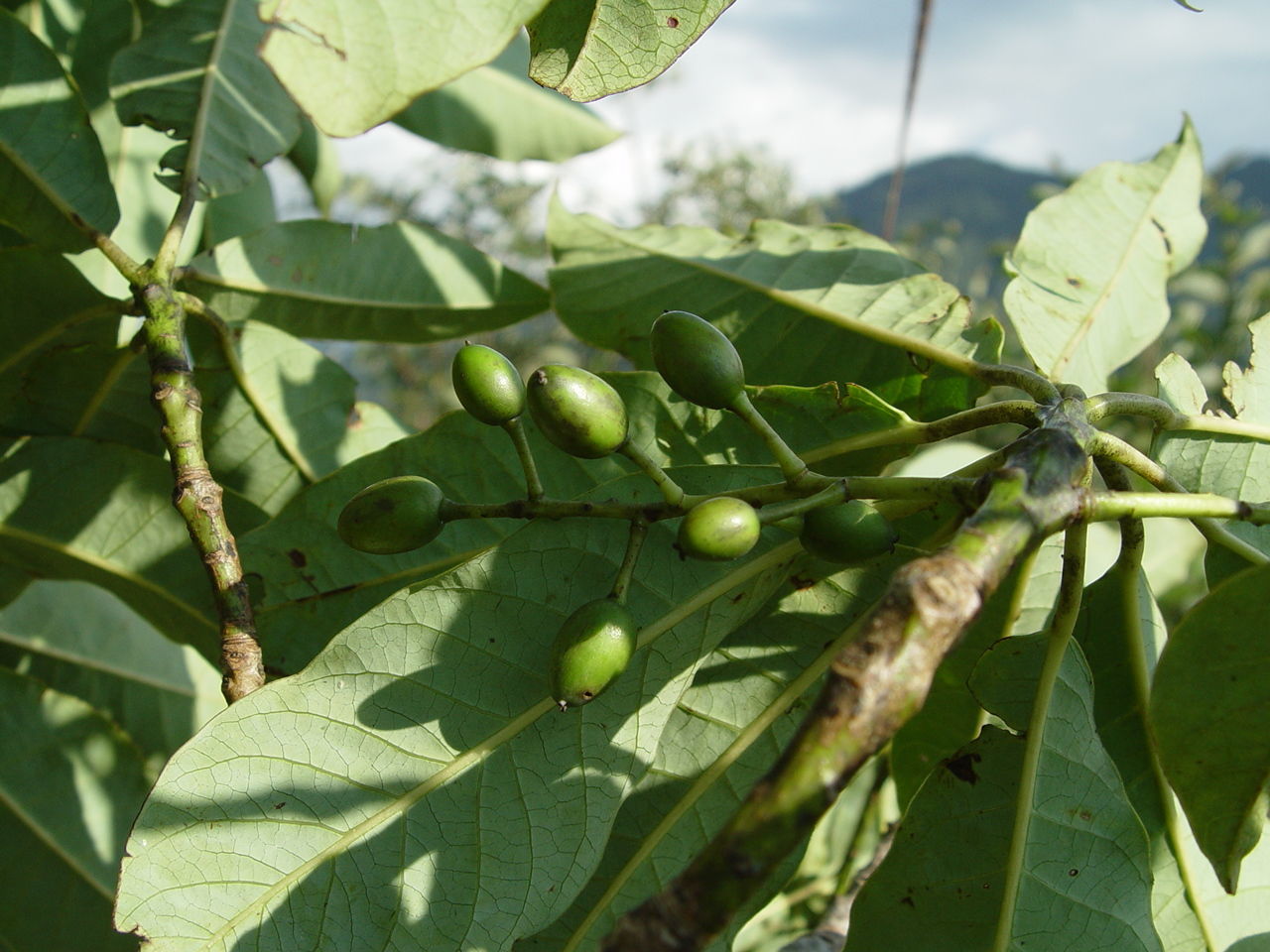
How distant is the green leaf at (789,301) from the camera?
51.9 inches

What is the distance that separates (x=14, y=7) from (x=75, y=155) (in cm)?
52

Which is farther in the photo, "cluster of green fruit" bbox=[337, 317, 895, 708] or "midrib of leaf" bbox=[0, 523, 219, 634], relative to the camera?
"midrib of leaf" bbox=[0, 523, 219, 634]

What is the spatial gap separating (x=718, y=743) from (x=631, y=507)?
1.09ft

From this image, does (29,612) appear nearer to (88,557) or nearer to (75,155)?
(88,557)

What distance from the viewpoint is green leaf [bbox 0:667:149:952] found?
1.70 metres

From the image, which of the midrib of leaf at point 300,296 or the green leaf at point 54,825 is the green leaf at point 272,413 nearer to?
the midrib of leaf at point 300,296

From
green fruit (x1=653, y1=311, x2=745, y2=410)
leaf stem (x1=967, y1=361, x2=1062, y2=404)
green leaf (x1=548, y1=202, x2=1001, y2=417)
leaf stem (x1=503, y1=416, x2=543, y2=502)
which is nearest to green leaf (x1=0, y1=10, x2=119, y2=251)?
green leaf (x1=548, y1=202, x2=1001, y2=417)

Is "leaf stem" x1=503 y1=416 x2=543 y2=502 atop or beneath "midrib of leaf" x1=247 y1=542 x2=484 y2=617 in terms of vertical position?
atop

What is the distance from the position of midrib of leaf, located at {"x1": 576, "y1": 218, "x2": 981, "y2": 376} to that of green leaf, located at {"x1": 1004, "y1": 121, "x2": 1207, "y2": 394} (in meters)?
0.13

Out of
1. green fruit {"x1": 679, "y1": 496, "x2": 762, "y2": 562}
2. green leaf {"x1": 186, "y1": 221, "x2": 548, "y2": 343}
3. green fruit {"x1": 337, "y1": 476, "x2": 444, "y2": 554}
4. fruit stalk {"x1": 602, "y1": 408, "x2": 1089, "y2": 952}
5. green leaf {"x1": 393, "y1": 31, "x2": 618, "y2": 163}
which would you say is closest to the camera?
fruit stalk {"x1": 602, "y1": 408, "x2": 1089, "y2": 952}

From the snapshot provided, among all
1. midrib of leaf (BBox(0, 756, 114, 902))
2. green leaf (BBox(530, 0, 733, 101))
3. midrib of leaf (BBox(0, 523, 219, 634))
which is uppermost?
green leaf (BBox(530, 0, 733, 101))

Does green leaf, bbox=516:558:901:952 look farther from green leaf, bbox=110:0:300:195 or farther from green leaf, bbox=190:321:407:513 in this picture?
green leaf, bbox=110:0:300:195

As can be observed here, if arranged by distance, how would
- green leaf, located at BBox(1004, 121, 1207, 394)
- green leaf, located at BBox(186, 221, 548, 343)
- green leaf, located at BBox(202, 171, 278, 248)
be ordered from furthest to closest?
green leaf, located at BBox(202, 171, 278, 248), green leaf, located at BBox(186, 221, 548, 343), green leaf, located at BBox(1004, 121, 1207, 394)

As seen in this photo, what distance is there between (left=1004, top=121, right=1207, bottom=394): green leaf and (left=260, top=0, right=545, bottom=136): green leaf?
30.6 inches
